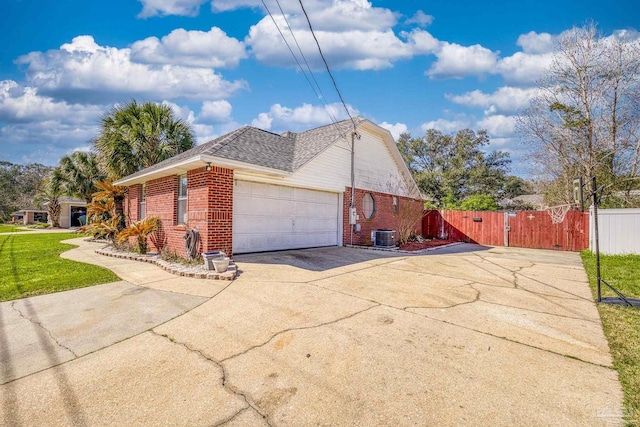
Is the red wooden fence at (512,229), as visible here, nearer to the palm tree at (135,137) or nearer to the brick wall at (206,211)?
the brick wall at (206,211)

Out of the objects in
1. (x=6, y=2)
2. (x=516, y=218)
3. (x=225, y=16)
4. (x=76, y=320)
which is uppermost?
(x=6, y=2)

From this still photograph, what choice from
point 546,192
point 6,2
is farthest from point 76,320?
point 546,192

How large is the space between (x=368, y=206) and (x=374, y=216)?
550mm

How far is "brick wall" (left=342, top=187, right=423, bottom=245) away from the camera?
12.3 meters

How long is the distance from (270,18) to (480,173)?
28329 mm

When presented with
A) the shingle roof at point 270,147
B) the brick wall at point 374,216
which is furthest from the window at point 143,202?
the brick wall at point 374,216

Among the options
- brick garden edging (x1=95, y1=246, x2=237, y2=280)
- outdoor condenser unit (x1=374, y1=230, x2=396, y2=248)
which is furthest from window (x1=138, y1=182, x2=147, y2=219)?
outdoor condenser unit (x1=374, y1=230, x2=396, y2=248)

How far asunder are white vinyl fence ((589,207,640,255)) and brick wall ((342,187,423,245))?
756 cm

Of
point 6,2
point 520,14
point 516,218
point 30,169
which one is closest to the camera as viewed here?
point 520,14

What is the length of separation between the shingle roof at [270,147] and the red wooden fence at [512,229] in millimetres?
8602

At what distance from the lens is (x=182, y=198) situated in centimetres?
884

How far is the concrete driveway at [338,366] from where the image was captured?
2.15 metres

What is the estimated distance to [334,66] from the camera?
8242 mm

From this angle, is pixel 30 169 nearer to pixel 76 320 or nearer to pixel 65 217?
pixel 65 217
